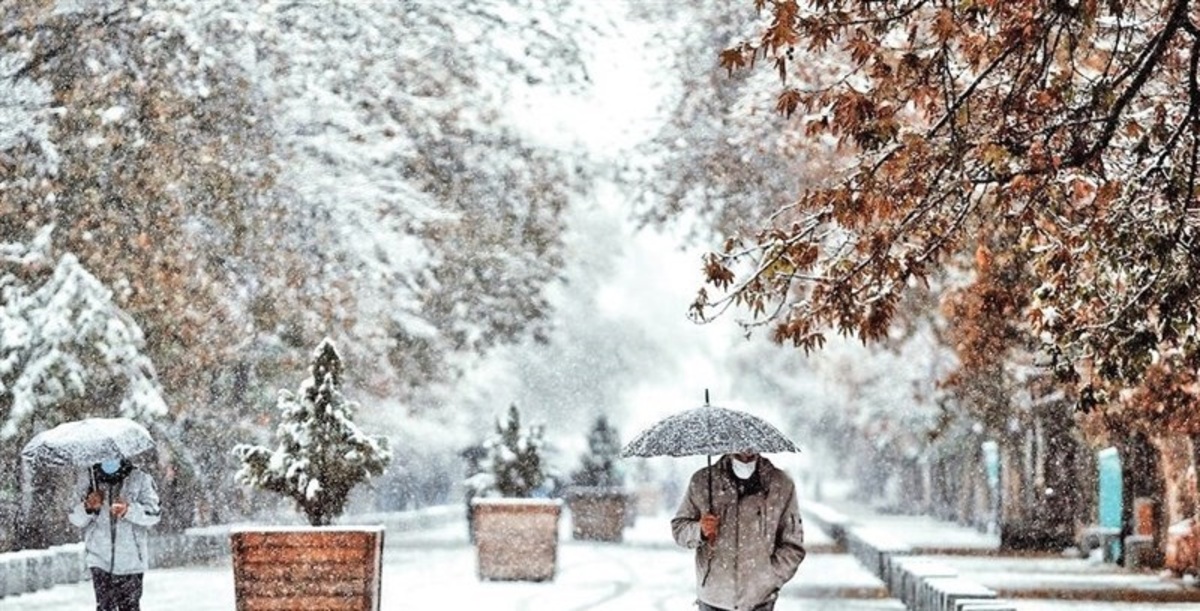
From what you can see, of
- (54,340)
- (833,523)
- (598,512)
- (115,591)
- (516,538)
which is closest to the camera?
(115,591)

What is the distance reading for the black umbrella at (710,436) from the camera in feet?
39.3

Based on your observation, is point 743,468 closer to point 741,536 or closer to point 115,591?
point 741,536

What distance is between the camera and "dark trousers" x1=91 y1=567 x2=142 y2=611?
15.4 m

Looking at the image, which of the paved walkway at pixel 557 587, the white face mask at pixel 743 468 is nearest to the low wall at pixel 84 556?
the paved walkway at pixel 557 587

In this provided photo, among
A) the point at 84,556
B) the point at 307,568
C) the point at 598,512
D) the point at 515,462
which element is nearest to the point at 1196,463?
the point at 515,462

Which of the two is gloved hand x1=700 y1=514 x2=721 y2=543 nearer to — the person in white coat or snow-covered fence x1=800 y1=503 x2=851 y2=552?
the person in white coat

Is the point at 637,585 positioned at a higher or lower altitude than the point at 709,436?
lower

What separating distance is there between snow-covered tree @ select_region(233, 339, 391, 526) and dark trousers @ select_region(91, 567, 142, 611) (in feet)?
7.19

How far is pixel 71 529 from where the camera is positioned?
34406 millimetres

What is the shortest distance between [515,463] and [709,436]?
24.4 meters

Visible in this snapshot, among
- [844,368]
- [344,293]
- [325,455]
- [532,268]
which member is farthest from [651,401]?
[325,455]

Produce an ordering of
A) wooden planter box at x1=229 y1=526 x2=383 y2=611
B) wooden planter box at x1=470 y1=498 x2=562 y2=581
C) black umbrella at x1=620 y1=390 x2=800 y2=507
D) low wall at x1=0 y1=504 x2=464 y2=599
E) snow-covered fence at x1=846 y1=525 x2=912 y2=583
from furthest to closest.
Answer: snow-covered fence at x1=846 y1=525 x2=912 y2=583 < wooden planter box at x1=470 y1=498 x2=562 y2=581 < low wall at x1=0 y1=504 x2=464 y2=599 < wooden planter box at x1=229 y1=526 x2=383 y2=611 < black umbrella at x1=620 y1=390 x2=800 y2=507

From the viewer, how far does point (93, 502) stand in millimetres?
15125

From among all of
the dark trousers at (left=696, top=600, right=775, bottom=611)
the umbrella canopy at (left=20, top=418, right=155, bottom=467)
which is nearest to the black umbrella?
the dark trousers at (left=696, top=600, right=775, bottom=611)
